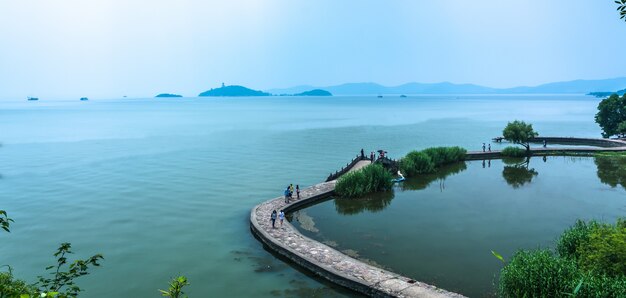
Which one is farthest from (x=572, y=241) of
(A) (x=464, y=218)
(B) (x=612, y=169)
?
(B) (x=612, y=169)

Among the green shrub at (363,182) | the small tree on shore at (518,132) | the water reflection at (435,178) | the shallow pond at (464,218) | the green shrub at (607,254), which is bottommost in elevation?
the shallow pond at (464,218)

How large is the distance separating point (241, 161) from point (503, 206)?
1526 inches

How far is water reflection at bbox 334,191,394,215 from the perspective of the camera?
37375 millimetres

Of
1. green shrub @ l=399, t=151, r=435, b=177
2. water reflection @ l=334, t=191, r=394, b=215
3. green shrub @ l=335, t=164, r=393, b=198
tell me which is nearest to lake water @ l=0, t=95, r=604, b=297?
water reflection @ l=334, t=191, r=394, b=215

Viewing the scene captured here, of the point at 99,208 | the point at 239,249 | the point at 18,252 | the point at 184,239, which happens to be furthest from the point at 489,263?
the point at 99,208

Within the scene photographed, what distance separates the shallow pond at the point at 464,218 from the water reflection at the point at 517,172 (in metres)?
0.12

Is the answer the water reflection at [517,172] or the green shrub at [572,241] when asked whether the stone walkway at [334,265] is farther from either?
the water reflection at [517,172]

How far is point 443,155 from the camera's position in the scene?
56.6 metres

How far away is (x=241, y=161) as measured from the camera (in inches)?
2534

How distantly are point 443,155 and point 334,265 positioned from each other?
3660cm

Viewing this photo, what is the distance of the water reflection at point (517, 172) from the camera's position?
4753cm

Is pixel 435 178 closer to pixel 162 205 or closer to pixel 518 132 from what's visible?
pixel 518 132

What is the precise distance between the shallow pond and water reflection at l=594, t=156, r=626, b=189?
0.09 metres

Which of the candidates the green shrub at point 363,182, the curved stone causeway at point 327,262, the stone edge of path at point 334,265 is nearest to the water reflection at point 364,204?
the green shrub at point 363,182
